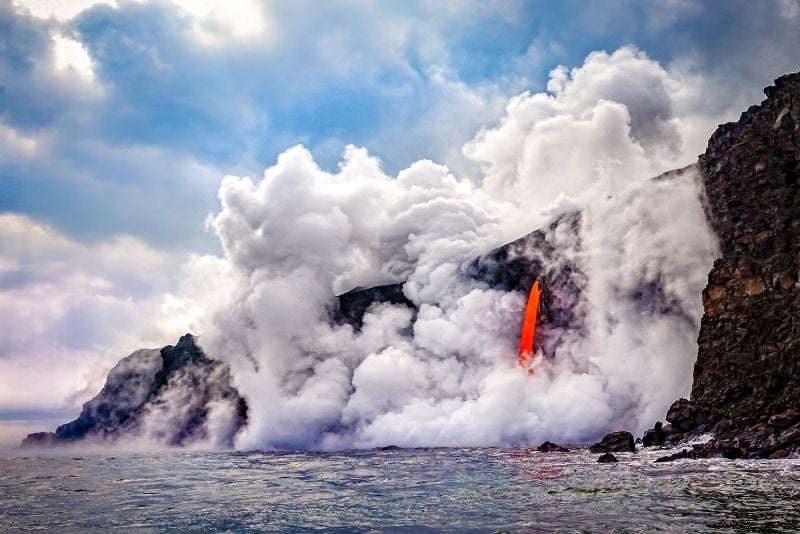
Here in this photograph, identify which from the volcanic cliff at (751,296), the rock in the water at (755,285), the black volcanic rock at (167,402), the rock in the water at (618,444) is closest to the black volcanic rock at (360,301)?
the black volcanic rock at (167,402)

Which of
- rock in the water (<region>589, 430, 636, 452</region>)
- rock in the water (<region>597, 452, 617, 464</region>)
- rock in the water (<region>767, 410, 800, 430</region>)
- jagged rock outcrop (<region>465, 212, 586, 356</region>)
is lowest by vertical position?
rock in the water (<region>597, 452, 617, 464</region>)

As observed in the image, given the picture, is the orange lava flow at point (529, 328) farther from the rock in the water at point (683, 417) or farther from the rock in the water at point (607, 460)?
the rock in the water at point (607, 460)

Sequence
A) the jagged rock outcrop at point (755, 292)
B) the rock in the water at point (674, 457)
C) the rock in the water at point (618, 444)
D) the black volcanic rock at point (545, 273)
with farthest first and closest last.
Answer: the black volcanic rock at point (545, 273)
the rock in the water at point (618, 444)
the jagged rock outcrop at point (755, 292)
the rock in the water at point (674, 457)

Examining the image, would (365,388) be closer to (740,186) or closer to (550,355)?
(550,355)

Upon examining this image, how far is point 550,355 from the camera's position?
99.7 metres

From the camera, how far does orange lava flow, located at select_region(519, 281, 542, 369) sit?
10112cm

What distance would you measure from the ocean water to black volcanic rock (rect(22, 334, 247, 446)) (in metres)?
92.3

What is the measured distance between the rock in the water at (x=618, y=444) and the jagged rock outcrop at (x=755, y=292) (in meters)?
5.68

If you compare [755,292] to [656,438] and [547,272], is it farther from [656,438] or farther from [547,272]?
[547,272]

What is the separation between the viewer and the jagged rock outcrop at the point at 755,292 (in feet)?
173

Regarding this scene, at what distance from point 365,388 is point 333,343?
17336 mm

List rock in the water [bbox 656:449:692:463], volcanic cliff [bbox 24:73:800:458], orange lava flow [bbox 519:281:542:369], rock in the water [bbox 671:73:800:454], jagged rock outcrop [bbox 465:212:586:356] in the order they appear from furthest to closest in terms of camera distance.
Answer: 1. orange lava flow [bbox 519:281:542:369]
2. jagged rock outcrop [bbox 465:212:586:356]
3. rock in the water [bbox 671:73:800:454]
4. volcanic cliff [bbox 24:73:800:458]
5. rock in the water [bbox 656:449:692:463]

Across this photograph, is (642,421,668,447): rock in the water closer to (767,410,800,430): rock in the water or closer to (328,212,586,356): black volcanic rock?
(767,410,800,430): rock in the water

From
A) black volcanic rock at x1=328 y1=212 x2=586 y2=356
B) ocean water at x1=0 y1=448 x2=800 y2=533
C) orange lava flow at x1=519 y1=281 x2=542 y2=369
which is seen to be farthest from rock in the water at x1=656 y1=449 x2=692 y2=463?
orange lava flow at x1=519 y1=281 x2=542 y2=369
